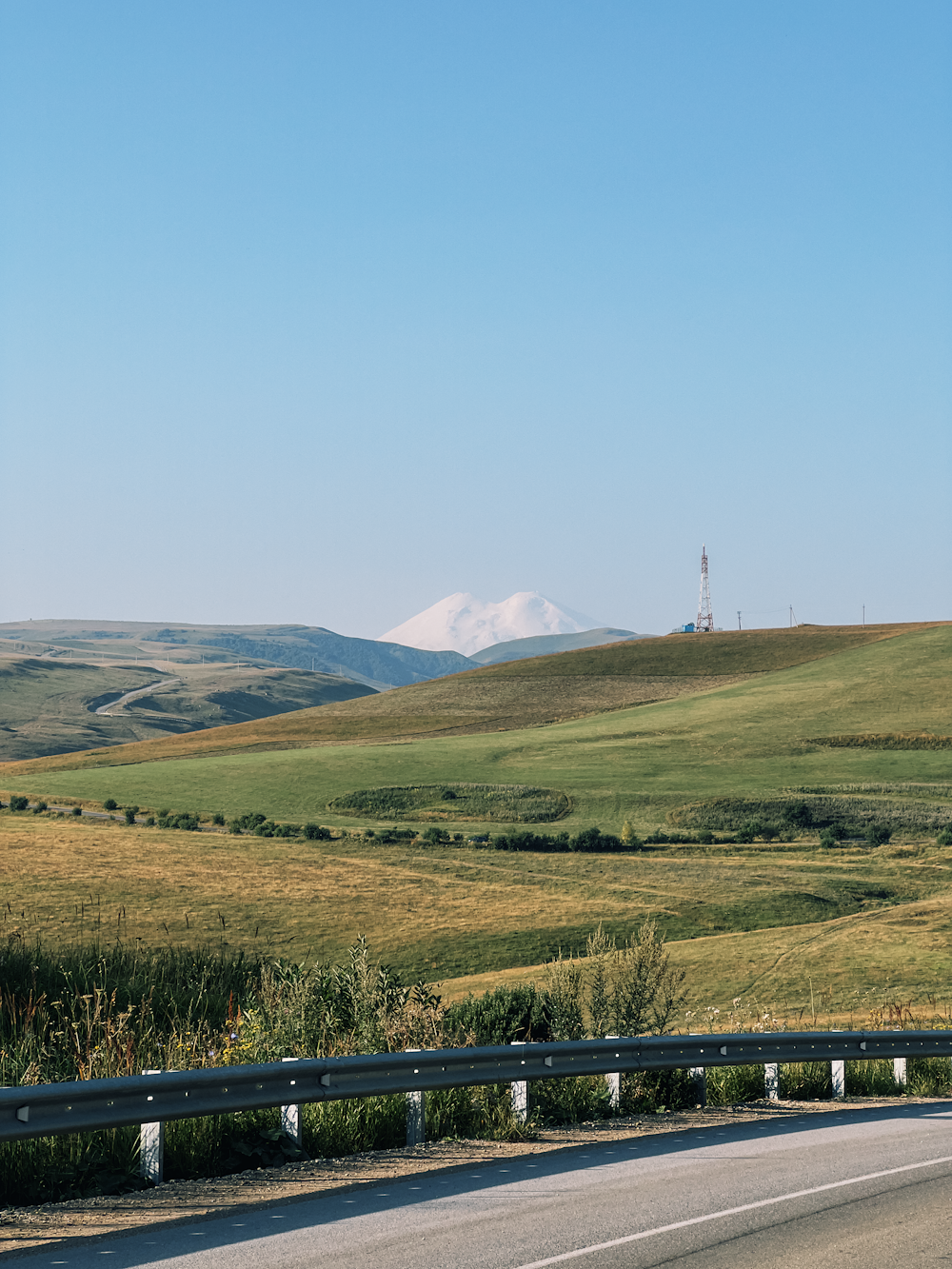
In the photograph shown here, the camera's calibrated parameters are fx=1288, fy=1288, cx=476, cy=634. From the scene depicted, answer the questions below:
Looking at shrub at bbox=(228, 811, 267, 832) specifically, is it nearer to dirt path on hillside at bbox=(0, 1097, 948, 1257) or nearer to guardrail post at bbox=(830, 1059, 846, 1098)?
guardrail post at bbox=(830, 1059, 846, 1098)

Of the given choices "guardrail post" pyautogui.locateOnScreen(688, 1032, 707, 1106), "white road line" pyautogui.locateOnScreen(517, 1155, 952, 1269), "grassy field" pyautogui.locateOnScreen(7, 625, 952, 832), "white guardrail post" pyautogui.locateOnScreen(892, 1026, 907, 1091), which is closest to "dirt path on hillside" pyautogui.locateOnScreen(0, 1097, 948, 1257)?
"guardrail post" pyautogui.locateOnScreen(688, 1032, 707, 1106)

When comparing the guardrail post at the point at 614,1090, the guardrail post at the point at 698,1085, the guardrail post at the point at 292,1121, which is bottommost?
the guardrail post at the point at 698,1085

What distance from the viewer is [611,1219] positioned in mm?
8250

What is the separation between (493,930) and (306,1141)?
30824 millimetres

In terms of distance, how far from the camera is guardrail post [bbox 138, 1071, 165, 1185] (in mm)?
8758

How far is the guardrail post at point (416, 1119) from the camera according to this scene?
10555mm

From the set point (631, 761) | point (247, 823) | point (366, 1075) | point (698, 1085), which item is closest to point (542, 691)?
point (631, 761)

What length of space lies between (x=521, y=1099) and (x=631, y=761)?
67999 millimetres

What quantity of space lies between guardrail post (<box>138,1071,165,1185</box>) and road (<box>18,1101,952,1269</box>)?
0.99 m

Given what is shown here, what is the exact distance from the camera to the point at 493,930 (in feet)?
132

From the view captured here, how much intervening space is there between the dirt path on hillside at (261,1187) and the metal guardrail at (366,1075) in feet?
1.60

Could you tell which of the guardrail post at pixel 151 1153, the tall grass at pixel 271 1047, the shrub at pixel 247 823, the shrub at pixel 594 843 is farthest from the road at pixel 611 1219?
the shrub at pixel 247 823

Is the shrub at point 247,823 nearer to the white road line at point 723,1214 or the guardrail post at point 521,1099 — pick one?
the guardrail post at point 521,1099

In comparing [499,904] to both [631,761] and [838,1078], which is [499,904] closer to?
[838,1078]
